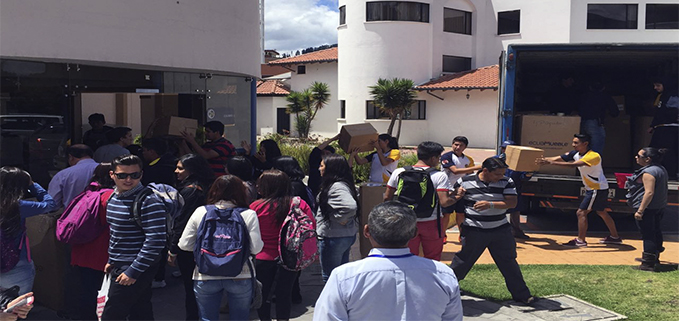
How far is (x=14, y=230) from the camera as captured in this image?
15.3 ft

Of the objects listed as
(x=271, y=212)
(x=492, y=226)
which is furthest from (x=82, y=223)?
(x=492, y=226)

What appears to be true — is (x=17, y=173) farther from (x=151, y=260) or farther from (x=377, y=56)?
(x=377, y=56)

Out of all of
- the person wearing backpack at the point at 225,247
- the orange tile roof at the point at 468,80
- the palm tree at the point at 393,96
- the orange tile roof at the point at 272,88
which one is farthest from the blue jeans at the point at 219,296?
the orange tile roof at the point at 272,88

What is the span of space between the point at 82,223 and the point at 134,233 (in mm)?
550

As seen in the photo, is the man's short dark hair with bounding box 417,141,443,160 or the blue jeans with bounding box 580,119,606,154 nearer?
the man's short dark hair with bounding box 417,141,443,160

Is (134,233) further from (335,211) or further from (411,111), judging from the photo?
(411,111)

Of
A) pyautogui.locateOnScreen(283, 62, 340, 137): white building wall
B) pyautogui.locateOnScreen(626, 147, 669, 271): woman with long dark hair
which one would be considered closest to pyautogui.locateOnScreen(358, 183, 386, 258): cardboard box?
pyautogui.locateOnScreen(626, 147, 669, 271): woman with long dark hair

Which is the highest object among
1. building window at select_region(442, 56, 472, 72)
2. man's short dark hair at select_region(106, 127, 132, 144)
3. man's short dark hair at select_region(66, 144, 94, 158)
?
building window at select_region(442, 56, 472, 72)

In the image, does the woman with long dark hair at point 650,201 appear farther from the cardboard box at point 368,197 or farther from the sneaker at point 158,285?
the sneaker at point 158,285

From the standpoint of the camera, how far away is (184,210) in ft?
17.7

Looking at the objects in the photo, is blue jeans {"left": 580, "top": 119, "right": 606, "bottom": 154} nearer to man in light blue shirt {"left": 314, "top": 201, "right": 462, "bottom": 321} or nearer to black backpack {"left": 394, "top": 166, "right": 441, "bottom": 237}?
black backpack {"left": 394, "top": 166, "right": 441, "bottom": 237}

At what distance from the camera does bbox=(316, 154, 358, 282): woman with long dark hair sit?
5.64 metres

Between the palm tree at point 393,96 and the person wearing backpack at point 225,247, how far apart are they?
2478 cm

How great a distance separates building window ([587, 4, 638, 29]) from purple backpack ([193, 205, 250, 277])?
29148mm
